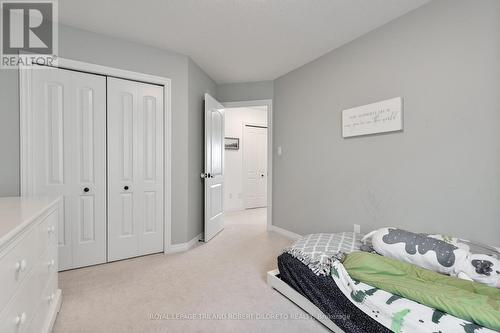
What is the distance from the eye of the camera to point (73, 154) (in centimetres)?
241

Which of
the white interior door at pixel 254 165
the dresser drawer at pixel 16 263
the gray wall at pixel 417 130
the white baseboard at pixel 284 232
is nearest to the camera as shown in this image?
the dresser drawer at pixel 16 263

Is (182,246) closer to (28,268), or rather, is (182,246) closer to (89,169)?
(89,169)

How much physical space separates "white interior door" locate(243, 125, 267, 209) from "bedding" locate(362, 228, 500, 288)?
413 centimetres

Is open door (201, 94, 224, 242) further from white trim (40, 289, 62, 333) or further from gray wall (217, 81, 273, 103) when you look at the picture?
white trim (40, 289, 62, 333)

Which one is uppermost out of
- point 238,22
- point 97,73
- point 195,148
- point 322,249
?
point 238,22

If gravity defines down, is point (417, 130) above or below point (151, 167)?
above

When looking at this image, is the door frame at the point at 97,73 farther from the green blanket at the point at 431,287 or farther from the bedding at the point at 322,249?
the green blanket at the point at 431,287

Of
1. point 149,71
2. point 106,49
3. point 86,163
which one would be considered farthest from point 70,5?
point 86,163

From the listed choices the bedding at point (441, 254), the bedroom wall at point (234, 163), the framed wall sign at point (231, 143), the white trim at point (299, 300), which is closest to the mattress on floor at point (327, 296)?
the white trim at point (299, 300)

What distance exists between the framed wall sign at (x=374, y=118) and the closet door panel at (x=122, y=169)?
2.37 meters

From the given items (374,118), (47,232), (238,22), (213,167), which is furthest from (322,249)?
(238,22)

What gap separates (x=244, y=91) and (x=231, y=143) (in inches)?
70.4

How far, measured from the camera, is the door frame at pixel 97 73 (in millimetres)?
2146

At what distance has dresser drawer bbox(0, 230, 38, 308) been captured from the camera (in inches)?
34.0
